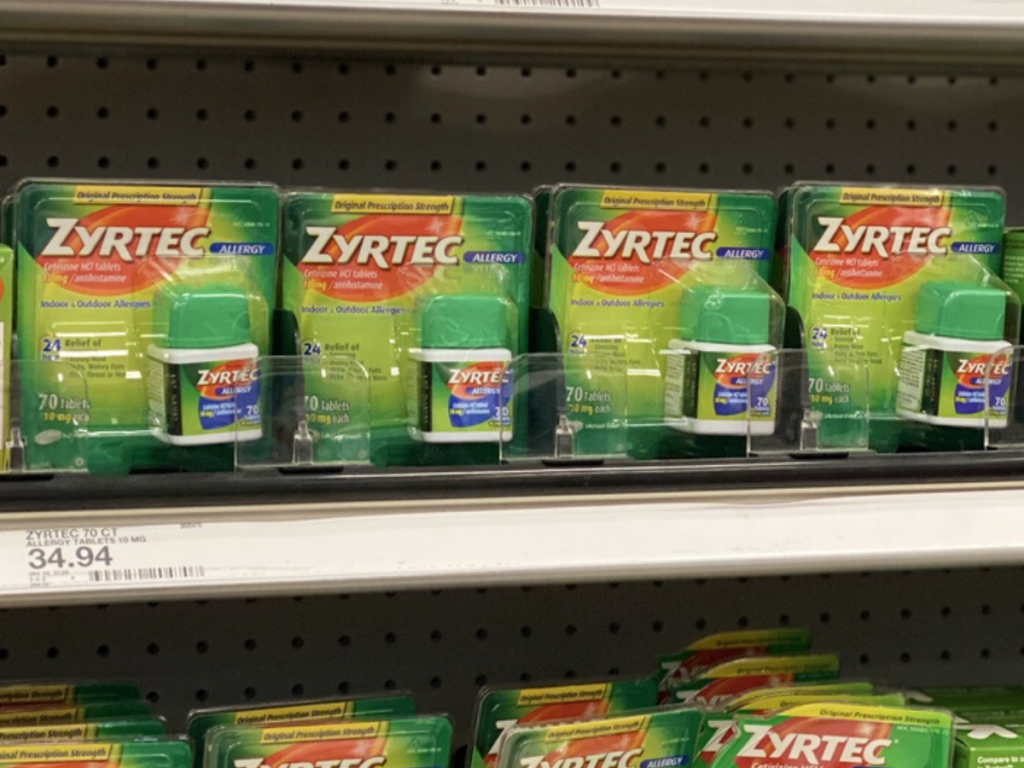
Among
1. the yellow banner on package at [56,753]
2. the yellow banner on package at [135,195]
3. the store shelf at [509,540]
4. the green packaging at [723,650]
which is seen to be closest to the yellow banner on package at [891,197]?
the store shelf at [509,540]

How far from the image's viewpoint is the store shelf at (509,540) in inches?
40.6

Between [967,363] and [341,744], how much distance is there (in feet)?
2.22

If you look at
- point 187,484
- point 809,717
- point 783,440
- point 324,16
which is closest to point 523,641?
point 809,717

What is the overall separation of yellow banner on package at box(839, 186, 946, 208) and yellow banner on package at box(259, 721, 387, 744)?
27.0 inches

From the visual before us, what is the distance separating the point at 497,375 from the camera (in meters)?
1.12

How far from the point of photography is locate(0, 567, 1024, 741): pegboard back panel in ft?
5.08

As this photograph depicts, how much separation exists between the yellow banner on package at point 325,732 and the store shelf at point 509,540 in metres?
0.18

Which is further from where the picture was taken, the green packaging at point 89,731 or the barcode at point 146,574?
the green packaging at point 89,731

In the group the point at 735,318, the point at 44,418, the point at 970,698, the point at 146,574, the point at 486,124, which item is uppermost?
the point at 486,124

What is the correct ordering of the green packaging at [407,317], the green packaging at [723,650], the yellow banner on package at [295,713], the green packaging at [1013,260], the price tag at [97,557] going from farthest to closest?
1. the green packaging at [723,650]
2. the green packaging at [1013,260]
3. the yellow banner on package at [295,713]
4. the green packaging at [407,317]
5. the price tag at [97,557]

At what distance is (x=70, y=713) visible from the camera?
1.22 metres

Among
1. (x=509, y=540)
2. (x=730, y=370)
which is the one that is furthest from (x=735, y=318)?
(x=509, y=540)

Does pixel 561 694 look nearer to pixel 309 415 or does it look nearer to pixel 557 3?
pixel 309 415

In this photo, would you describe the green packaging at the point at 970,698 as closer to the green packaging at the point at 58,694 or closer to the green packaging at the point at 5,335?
the green packaging at the point at 58,694
